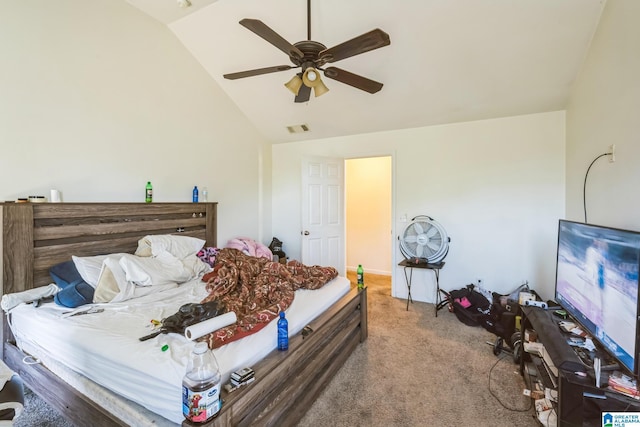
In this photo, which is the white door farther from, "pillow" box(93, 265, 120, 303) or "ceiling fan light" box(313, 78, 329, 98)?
"pillow" box(93, 265, 120, 303)

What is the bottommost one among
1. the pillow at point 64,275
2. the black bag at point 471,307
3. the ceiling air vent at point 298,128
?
the black bag at point 471,307

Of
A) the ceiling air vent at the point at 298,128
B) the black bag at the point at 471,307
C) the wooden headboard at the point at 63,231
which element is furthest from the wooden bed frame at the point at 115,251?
the ceiling air vent at the point at 298,128

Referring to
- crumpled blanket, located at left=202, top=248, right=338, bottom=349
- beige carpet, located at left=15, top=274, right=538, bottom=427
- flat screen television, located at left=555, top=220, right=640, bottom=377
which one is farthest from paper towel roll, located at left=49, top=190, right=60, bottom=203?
flat screen television, located at left=555, top=220, right=640, bottom=377

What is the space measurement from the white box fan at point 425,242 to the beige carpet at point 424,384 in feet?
2.56

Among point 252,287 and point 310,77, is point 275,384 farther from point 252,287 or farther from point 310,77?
point 310,77

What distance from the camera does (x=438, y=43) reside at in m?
2.64

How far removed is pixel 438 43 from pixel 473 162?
59.1 inches

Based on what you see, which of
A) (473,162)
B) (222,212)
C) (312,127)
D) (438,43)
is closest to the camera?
(438,43)

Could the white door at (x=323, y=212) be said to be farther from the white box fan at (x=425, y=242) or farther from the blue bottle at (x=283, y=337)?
the blue bottle at (x=283, y=337)

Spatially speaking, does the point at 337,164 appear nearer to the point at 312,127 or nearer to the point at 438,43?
the point at 312,127

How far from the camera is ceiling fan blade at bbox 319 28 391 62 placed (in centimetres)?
170

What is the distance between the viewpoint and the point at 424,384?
2.11 m

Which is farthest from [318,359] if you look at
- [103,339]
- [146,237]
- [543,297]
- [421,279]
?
[543,297]

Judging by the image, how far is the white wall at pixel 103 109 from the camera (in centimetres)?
212
